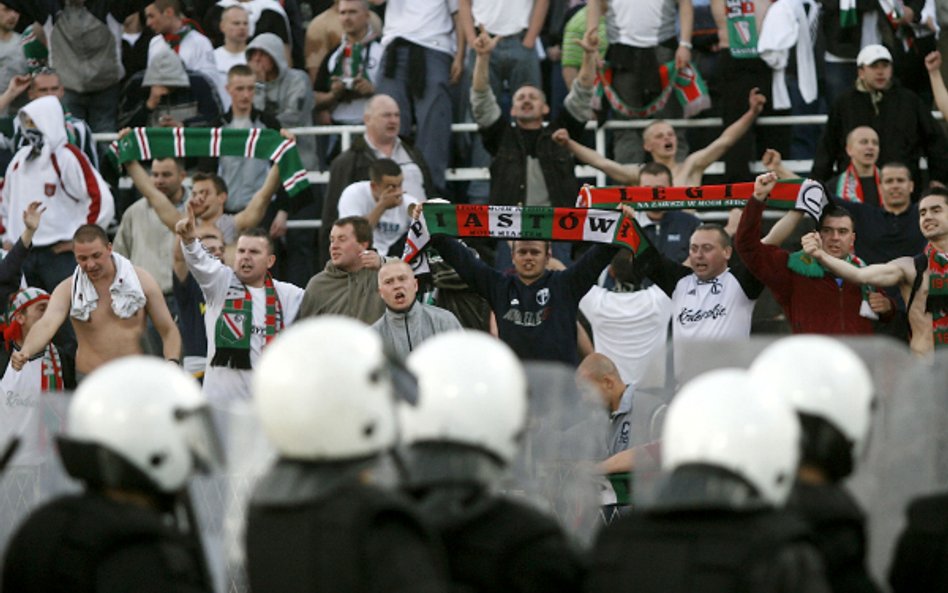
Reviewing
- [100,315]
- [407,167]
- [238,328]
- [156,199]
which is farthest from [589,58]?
[100,315]

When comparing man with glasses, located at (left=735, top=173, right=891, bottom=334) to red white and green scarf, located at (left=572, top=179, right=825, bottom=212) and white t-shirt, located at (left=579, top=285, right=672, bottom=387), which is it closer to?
red white and green scarf, located at (left=572, top=179, right=825, bottom=212)

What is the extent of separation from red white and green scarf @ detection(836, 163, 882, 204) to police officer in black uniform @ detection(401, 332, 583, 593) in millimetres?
8029

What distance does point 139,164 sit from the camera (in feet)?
48.5

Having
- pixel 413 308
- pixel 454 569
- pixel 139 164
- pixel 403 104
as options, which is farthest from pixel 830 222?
pixel 454 569

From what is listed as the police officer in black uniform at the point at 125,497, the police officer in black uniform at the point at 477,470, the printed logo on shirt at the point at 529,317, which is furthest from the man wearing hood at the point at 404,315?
the police officer in black uniform at the point at 125,497

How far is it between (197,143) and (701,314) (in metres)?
4.91

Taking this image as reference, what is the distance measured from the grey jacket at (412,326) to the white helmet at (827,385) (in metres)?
5.40

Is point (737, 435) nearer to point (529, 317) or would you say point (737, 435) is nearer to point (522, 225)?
point (529, 317)

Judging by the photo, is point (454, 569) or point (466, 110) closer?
point (454, 569)

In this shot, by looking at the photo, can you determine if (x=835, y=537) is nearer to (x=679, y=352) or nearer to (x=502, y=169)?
(x=679, y=352)

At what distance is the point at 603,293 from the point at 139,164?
4210 mm

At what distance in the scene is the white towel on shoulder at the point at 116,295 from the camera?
1239 cm

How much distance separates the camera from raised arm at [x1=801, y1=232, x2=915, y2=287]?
11352 mm

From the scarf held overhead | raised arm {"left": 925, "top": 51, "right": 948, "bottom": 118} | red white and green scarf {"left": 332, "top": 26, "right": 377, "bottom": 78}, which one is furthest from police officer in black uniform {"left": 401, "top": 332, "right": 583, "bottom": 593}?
red white and green scarf {"left": 332, "top": 26, "right": 377, "bottom": 78}
